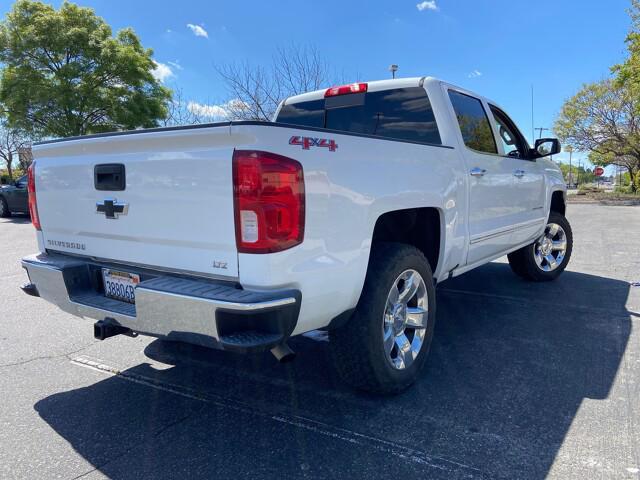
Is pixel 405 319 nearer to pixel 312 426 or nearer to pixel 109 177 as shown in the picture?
pixel 312 426

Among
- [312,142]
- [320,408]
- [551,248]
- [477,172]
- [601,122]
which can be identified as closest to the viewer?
[312,142]

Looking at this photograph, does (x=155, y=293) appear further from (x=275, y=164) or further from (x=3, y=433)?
(x=3, y=433)

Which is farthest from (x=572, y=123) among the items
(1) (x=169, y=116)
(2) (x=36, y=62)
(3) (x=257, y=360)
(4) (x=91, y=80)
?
(3) (x=257, y=360)

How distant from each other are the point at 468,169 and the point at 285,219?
2.10 metres

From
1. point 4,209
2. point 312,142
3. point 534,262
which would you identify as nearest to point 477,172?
point 312,142

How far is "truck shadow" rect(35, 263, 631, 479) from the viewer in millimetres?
2357

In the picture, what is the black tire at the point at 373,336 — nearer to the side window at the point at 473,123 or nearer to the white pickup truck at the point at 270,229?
the white pickup truck at the point at 270,229

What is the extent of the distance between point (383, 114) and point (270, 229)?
225 cm

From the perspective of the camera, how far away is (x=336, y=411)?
2.86 metres

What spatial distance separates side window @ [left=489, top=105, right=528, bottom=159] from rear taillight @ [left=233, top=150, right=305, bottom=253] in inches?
121

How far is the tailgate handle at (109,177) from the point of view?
267 centimetres

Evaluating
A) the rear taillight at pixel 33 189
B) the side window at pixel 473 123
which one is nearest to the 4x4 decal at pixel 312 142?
the side window at pixel 473 123

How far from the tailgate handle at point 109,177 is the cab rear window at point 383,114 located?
184 cm

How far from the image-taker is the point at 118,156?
269 cm
